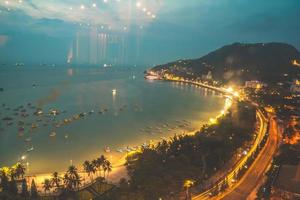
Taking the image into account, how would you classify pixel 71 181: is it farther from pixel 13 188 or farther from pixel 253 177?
pixel 253 177

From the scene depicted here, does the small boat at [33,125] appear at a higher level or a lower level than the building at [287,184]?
lower

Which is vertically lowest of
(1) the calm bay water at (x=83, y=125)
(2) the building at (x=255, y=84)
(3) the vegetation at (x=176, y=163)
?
(1) the calm bay water at (x=83, y=125)

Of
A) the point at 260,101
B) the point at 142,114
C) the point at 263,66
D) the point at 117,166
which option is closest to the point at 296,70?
the point at 263,66

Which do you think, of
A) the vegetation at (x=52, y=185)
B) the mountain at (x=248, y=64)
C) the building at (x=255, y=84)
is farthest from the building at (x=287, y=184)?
the mountain at (x=248, y=64)

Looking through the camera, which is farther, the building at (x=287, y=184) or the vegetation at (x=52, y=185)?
the vegetation at (x=52, y=185)

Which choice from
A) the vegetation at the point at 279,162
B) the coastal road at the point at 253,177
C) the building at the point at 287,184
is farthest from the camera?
the coastal road at the point at 253,177

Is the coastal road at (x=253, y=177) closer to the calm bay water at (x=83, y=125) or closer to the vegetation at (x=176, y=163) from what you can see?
the vegetation at (x=176, y=163)
